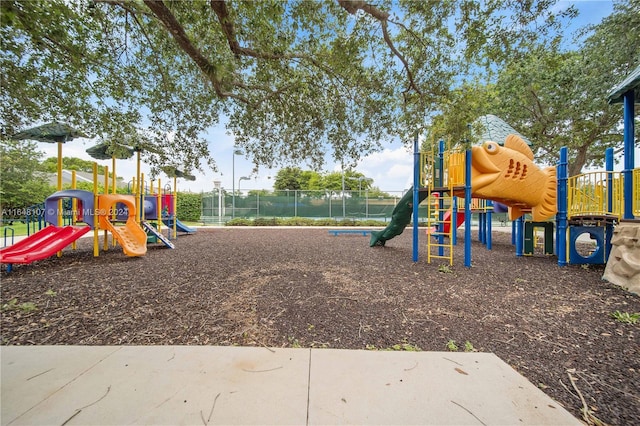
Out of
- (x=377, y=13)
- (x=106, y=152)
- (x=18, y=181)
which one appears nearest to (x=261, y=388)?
(x=377, y=13)

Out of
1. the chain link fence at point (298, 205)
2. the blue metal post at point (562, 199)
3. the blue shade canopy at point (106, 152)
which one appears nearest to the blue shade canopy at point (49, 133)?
the blue shade canopy at point (106, 152)

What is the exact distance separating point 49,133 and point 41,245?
247 cm

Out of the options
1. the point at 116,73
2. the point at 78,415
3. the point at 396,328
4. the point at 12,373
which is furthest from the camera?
the point at 116,73

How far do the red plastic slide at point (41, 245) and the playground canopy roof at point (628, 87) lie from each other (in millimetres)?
11418

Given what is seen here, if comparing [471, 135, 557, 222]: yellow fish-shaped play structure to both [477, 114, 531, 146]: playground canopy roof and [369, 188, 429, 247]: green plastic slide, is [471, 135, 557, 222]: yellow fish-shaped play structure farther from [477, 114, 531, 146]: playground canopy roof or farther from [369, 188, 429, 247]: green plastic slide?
[477, 114, 531, 146]: playground canopy roof

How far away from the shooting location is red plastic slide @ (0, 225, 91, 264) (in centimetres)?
523

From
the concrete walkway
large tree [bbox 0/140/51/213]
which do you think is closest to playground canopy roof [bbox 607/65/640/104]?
the concrete walkway

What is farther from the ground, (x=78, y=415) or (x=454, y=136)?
(x=454, y=136)

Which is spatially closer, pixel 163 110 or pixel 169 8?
pixel 169 8

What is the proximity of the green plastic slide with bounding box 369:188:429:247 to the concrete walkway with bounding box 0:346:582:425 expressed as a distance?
5.21 meters

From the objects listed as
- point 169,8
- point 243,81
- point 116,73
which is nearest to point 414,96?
point 243,81

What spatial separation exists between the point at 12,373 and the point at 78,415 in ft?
3.07

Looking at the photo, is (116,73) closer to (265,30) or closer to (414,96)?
(265,30)

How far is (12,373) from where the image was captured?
2.00 metres
